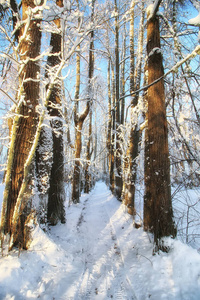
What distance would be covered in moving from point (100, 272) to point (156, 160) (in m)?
2.36

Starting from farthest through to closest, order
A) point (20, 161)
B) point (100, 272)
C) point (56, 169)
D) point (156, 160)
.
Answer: point (56, 169) → point (156, 160) → point (20, 161) → point (100, 272)

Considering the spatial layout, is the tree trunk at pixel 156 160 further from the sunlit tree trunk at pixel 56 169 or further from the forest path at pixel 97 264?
the sunlit tree trunk at pixel 56 169

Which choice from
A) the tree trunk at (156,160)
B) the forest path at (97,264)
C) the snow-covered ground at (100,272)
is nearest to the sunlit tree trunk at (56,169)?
the forest path at (97,264)

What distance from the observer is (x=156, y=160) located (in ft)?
11.2

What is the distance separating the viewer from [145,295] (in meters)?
2.28

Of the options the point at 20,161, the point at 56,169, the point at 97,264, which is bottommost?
the point at 97,264

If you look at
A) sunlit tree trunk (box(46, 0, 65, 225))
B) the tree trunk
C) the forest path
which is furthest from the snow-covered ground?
sunlit tree trunk (box(46, 0, 65, 225))

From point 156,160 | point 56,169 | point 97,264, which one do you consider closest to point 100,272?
point 97,264

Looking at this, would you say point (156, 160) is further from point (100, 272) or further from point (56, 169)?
point (56, 169)

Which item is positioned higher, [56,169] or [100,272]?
[56,169]

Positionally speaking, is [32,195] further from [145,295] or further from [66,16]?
[66,16]

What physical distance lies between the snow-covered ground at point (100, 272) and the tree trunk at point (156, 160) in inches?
14.6

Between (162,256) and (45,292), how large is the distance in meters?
1.95

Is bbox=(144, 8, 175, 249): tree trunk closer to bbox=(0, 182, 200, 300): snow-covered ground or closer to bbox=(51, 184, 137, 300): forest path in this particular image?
bbox=(0, 182, 200, 300): snow-covered ground
